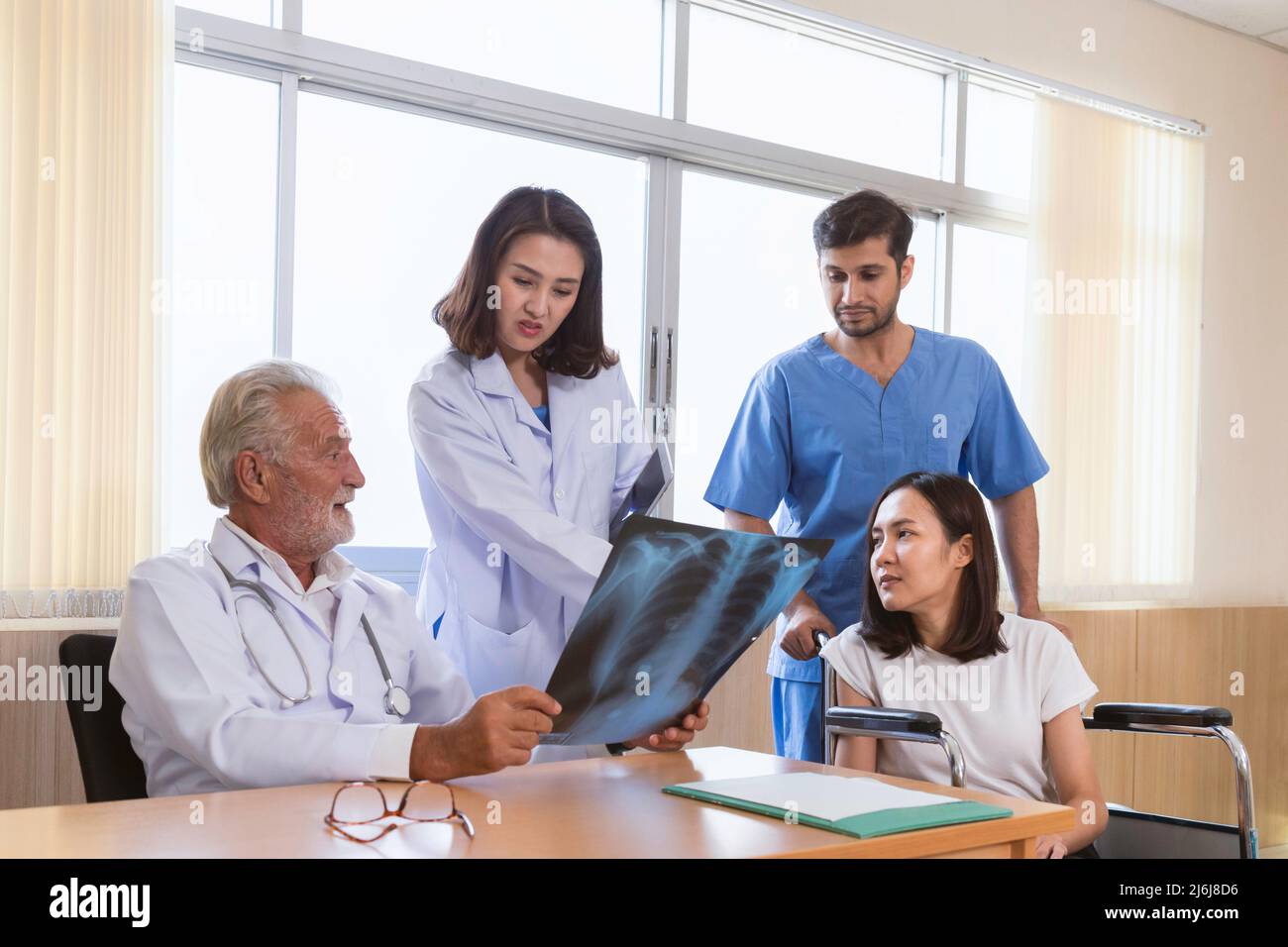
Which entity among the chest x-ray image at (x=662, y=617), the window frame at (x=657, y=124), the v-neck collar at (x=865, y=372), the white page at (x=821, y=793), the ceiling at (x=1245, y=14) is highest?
the ceiling at (x=1245, y=14)

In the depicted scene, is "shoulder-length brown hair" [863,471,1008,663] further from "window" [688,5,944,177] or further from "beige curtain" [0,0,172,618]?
"window" [688,5,944,177]

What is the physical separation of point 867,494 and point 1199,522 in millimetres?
2824

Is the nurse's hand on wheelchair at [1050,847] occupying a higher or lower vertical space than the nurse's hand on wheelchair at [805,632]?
lower

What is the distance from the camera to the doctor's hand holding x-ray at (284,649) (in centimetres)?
147

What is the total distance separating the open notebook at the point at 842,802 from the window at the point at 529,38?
7.43 feet

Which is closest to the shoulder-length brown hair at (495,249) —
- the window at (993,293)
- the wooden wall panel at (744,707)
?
the wooden wall panel at (744,707)

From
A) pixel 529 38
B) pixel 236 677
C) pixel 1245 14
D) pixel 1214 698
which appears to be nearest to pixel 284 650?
pixel 236 677

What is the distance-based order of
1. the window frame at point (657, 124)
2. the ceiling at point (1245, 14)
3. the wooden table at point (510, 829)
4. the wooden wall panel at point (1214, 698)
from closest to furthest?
the wooden table at point (510, 829) < the window frame at point (657, 124) < the wooden wall panel at point (1214, 698) < the ceiling at point (1245, 14)

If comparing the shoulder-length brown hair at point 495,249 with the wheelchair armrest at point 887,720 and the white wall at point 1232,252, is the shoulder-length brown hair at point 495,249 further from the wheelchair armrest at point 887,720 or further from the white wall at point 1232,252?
the white wall at point 1232,252

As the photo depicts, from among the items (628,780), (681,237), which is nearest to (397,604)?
(628,780)

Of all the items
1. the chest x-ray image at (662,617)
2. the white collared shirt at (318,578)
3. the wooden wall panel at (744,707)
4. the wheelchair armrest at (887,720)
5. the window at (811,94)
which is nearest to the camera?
the chest x-ray image at (662,617)

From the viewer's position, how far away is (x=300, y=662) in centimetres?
167

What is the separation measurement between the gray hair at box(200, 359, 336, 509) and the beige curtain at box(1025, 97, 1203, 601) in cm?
315

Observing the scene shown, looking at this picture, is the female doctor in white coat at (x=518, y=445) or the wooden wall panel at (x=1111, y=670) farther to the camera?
the wooden wall panel at (x=1111, y=670)
